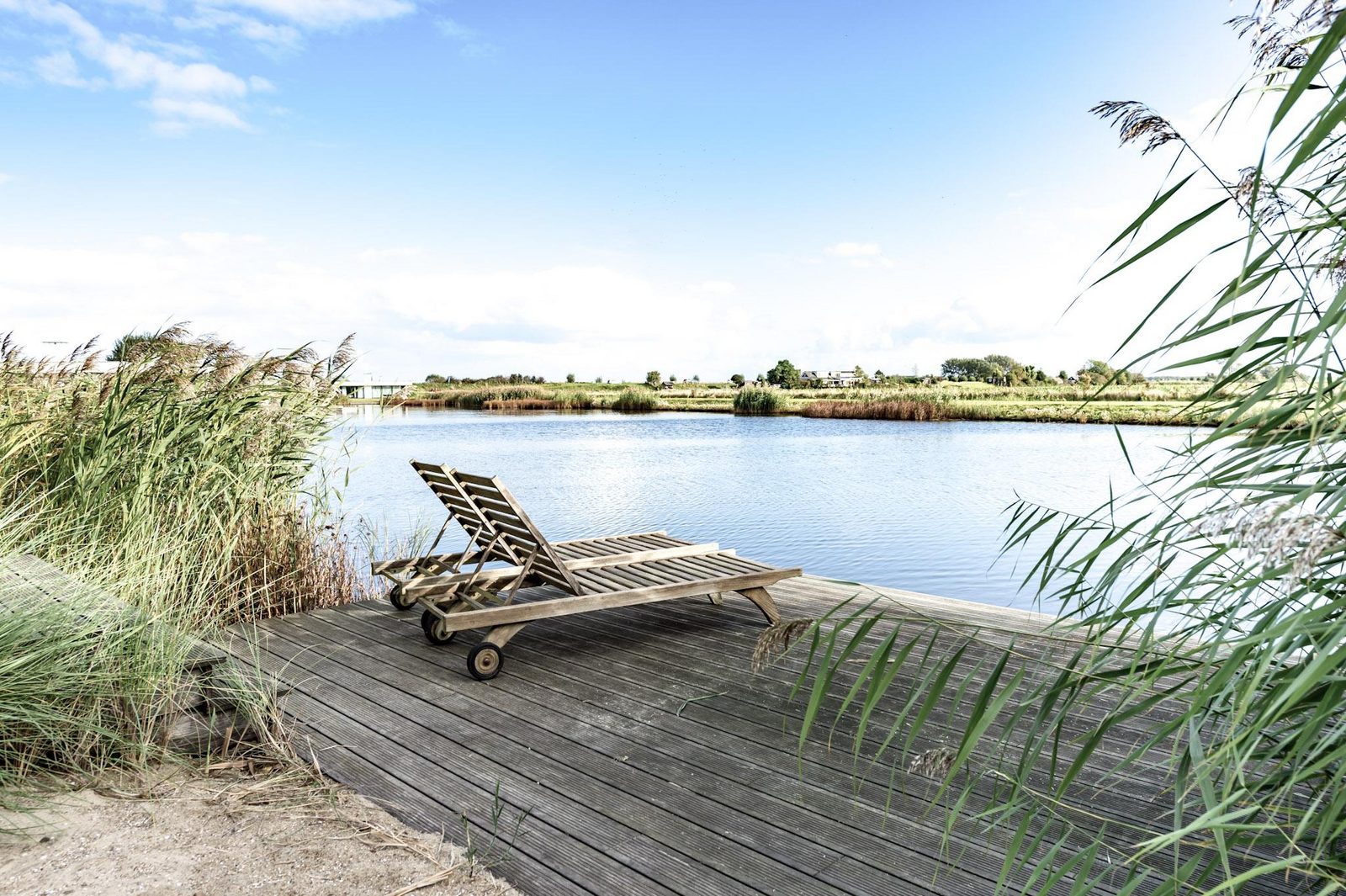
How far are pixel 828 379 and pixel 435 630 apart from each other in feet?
129

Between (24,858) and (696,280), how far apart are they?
2854 cm

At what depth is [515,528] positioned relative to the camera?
408 cm

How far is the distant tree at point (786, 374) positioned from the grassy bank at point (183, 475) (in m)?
37.4

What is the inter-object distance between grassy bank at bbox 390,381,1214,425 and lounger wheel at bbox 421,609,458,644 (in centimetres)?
1981

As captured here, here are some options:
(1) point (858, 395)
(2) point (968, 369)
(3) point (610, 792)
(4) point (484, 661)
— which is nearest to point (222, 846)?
(3) point (610, 792)

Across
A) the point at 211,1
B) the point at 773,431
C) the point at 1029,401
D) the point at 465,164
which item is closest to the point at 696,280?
the point at 773,431

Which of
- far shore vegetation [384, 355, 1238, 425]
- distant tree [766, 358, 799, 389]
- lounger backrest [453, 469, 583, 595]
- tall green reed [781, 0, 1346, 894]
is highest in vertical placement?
distant tree [766, 358, 799, 389]

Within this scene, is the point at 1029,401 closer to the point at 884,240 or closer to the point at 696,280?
the point at 884,240

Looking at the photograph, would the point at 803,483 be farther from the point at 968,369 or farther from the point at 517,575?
the point at 968,369

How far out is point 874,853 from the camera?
Result: 2158mm

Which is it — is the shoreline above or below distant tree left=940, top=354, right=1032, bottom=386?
below

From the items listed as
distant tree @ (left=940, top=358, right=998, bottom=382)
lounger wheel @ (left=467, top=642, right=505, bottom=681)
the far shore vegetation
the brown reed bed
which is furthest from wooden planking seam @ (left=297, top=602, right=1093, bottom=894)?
distant tree @ (left=940, top=358, right=998, bottom=382)

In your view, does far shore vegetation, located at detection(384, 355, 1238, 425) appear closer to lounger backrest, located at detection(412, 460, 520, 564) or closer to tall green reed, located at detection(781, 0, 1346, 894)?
lounger backrest, located at detection(412, 460, 520, 564)

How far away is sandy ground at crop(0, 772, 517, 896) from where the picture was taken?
80.4 inches
